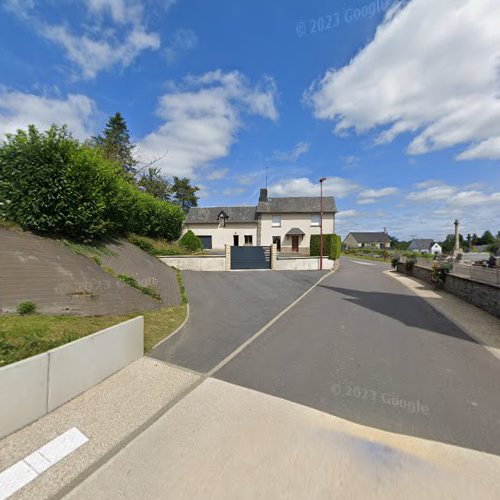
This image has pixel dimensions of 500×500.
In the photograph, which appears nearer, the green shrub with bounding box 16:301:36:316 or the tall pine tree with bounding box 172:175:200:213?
the green shrub with bounding box 16:301:36:316

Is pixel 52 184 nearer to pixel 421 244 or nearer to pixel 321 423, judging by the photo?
pixel 321 423

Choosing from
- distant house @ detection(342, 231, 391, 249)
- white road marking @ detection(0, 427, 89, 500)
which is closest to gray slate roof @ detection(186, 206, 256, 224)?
white road marking @ detection(0, 427, 89, 500)

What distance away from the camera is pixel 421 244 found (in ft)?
278

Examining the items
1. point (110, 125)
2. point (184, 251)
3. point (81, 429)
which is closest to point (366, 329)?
point (81, 429)

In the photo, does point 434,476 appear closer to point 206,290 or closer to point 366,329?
point 366,329

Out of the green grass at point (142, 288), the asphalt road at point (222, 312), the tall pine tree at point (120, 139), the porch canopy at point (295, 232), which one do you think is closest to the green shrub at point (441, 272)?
the asphalt road at point (222, 312)

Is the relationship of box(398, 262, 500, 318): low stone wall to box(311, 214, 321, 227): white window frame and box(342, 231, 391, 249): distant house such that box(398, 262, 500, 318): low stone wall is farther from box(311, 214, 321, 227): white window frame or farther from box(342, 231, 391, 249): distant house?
box(342, 231, 391, 249): distant house

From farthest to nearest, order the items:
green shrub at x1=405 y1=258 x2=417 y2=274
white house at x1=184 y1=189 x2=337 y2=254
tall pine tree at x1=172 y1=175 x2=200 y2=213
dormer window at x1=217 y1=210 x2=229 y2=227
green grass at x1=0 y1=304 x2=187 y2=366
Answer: tall pine tree at x1=172 y1=175 x2=200 y2=213 < dormer window at x1=217 y1=210 x2=229 y2=227 < white house at x1=184 y1=189 x2=337 y2=254 < green shrub at x1=405 y1=258 x2=417 y2=274 < green grass at x1=0 y1=304 x2=187 y2=366

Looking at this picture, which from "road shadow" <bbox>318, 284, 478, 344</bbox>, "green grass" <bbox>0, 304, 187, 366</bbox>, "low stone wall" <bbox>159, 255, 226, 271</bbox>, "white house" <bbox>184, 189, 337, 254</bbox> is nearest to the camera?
"green grass" <bbox>0, 304, 187, 366</bbox>

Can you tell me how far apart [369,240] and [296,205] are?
5852cm

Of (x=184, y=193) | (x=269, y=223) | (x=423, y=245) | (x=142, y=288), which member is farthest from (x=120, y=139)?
(x=423, y=245)

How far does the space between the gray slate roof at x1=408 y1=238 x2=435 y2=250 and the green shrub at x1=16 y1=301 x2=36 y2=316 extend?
99.6 m

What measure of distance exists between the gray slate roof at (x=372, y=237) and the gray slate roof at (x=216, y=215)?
59732mm

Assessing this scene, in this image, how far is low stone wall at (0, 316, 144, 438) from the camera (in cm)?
260
